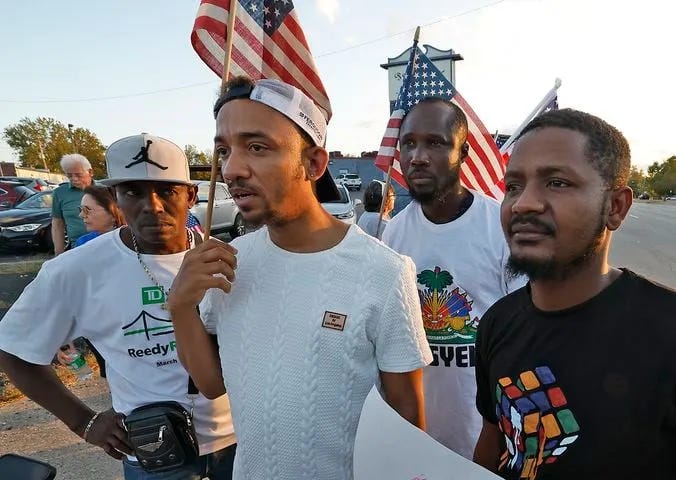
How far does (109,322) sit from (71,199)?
432 centimetres

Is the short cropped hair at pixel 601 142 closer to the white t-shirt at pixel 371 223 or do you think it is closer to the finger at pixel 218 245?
the finger at pixel 218 245

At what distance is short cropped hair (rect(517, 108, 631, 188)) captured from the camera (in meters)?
1.20

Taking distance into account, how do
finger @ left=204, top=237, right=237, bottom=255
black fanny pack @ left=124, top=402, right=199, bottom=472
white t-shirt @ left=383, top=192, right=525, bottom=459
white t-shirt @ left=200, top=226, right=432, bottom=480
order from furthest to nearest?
white t-shirt @ left=383, top=192, right=525, bottom=459, black fanny pack @ left=124, top=402, right=199, bottom=472, finger @ left=204, top=237, right=237, bottom=255, white t-shirt @ left=200, top=226, right=432, bottom=480

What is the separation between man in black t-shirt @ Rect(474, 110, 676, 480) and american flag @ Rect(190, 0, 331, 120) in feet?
3.41

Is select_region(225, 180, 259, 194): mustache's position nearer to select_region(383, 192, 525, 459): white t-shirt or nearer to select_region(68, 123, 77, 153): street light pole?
select_region(383, 192, 525, 459): white t-shirt

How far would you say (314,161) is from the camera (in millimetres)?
1518

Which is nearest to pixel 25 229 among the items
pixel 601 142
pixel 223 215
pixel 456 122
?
pixel 223 215

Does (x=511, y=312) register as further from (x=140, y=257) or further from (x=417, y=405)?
(x=140, y=257)

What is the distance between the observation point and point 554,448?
1.18m

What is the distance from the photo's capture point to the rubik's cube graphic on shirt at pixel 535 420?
1180 millimetres

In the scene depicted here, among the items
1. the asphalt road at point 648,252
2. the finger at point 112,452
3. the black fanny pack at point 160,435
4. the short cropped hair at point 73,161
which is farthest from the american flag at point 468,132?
the asphalt road at point 648,252

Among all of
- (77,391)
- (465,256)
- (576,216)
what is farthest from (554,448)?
(77,391)

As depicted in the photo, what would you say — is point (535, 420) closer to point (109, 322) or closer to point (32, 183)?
point (109, 322)

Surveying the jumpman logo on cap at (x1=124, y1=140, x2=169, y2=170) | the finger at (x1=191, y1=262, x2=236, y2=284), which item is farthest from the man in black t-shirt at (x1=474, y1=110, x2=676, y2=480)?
the jumpman logo on cap at (x1=124, y1=140, x2=169, y2=170)
